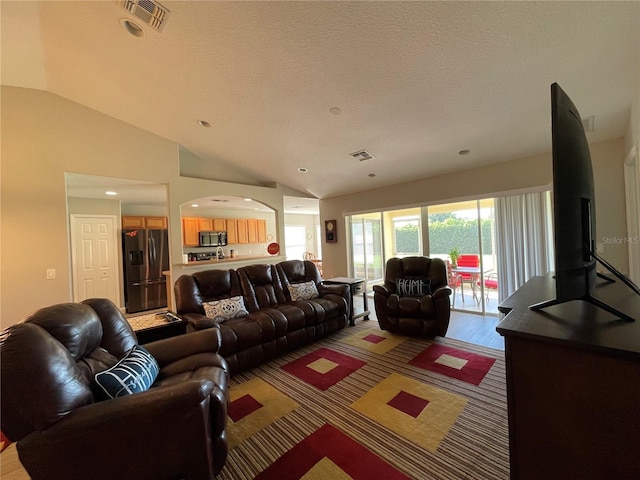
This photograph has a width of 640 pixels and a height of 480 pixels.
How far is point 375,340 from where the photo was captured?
336cm

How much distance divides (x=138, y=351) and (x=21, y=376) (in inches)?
27.1

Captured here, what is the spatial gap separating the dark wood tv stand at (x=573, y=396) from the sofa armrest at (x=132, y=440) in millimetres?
1351

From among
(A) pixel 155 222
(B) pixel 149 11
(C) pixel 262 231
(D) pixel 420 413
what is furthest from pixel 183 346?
(C) pixel 262 231

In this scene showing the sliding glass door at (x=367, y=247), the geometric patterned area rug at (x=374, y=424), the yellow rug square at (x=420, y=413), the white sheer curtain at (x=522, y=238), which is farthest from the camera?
the sliding glass door at (x=367, y=247)

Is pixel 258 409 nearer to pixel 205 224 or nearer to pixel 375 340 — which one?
pixel 375 340

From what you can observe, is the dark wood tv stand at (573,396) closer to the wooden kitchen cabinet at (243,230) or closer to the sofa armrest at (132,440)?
the sofa armrest at (132,440)

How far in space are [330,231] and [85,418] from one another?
542 cm

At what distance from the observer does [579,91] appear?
230 centimetres

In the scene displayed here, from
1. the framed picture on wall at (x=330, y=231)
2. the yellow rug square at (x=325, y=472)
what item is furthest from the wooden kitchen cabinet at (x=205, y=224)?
the yellow rug square at (x=325, y=472)

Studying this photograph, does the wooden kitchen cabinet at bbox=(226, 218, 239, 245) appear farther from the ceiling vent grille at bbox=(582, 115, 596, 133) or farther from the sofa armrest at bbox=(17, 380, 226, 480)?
the ceiling vent grille at bbox=(582, 115, 596, 133)

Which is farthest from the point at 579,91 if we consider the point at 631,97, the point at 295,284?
the point at 295,284

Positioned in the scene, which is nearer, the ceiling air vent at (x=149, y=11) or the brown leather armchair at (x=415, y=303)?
the ceiling air vent at (x=149, y=11)

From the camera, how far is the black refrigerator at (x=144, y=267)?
5.30 metres

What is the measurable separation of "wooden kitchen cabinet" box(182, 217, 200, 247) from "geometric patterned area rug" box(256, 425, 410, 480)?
19.6 ft
